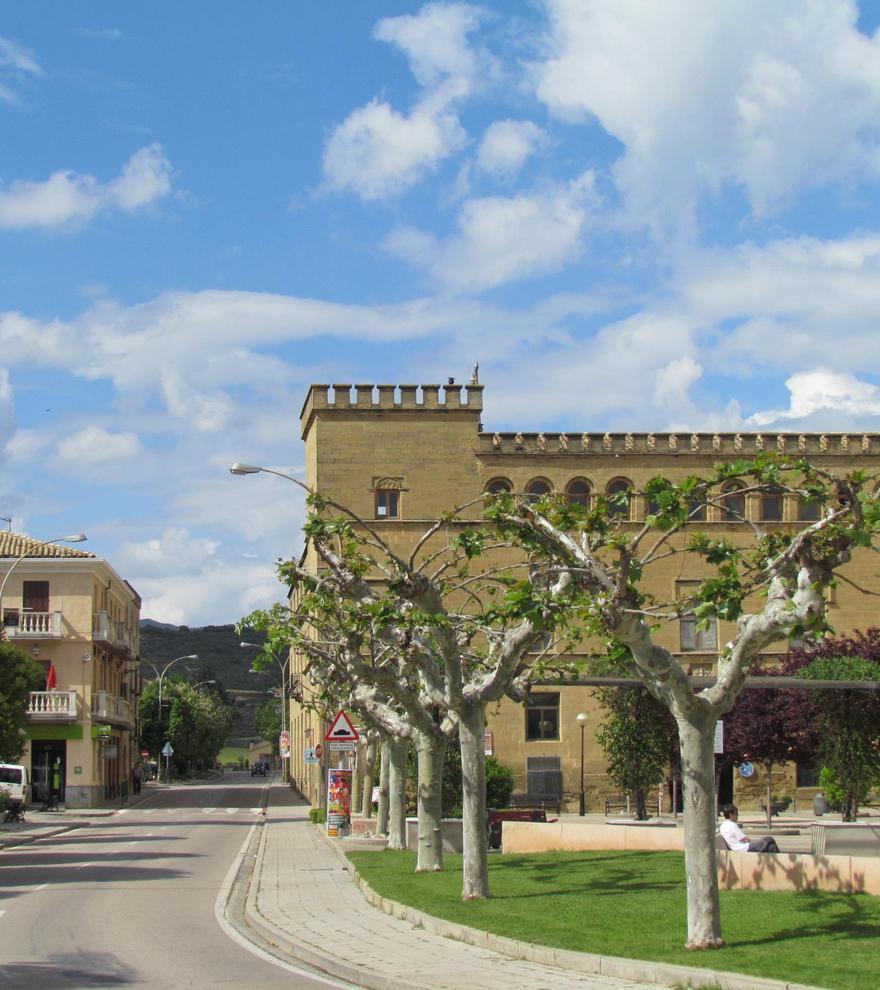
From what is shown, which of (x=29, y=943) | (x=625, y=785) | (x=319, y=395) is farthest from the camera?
(x=319, y=395)

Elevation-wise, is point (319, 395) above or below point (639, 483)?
above

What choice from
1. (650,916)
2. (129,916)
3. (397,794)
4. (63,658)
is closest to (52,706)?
(63,658)

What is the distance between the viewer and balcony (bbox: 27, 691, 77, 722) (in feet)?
191

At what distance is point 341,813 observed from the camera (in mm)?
35781

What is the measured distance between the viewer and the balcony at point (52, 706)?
5822cm

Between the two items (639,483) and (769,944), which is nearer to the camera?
(769,944)

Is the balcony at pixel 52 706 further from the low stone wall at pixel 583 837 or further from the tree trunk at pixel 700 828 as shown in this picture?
the tree trunk at pixel 700 828

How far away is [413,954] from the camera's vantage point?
47.9 ft

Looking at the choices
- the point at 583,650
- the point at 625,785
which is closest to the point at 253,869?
the point at 625,785

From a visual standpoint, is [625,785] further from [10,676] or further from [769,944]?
[769,944]

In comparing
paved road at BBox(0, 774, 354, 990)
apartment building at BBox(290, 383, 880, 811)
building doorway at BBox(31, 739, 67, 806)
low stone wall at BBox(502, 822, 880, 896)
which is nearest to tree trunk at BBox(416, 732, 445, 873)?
paved road at BBox(0, 774, 354, 990)

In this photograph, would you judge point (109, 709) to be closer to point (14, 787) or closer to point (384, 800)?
point (14, 787)

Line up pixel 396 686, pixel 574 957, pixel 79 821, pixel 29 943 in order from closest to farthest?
pixel 574 957 → pixel 29 943 → pixel 396 686 → pixel 79 821

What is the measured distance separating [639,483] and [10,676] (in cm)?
2859
